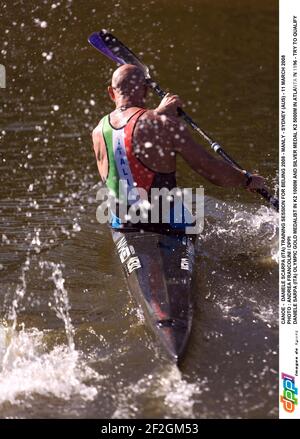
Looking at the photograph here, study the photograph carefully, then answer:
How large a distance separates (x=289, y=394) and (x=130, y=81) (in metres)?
2.65

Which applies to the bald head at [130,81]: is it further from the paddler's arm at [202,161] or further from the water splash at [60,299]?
the water splash at [60,299]

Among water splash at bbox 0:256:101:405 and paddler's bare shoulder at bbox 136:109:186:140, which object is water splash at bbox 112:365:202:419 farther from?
paddler's bare shoulder at bbox 136:109:186:140

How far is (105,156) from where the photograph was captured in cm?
517

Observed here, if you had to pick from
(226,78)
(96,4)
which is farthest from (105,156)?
(96,4)

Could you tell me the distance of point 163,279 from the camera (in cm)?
460

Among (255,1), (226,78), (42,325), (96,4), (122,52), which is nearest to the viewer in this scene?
(42,325)

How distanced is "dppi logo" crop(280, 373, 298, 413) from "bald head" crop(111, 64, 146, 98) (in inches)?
98.0

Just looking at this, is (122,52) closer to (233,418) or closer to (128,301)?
(128,301)

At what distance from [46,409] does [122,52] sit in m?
4.11

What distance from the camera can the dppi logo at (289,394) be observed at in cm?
353

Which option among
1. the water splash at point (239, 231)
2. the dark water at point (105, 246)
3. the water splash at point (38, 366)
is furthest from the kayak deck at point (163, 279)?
the water splash at point (239, 231)

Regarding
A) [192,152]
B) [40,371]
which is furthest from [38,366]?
[192,152]

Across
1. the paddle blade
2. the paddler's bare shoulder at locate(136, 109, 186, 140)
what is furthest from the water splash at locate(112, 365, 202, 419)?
the paddle blade

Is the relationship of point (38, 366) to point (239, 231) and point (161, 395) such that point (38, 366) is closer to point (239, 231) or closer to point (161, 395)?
point (161, 395)
